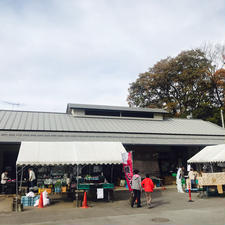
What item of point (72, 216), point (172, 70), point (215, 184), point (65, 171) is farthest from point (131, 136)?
point (172, 70)

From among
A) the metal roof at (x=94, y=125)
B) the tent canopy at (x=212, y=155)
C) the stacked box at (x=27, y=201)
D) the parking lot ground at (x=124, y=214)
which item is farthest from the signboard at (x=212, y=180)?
the stacked box at (x=27, y=201)

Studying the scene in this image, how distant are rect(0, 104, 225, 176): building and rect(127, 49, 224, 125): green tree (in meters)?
11.1

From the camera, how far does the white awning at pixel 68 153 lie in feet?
36.2

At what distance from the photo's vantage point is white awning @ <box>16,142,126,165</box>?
11023mm

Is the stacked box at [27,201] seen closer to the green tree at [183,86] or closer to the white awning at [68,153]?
the white awning at [68,153]

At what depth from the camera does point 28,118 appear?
19.2 m

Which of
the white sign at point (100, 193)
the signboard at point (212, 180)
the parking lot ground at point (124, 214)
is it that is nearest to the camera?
the parking lot ground at point (124, 214)

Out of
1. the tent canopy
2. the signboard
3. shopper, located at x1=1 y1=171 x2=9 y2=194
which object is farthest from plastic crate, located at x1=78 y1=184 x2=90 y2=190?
the tent canopy

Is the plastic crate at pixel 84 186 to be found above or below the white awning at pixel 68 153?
below

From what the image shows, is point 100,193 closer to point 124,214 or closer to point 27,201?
point 124,214

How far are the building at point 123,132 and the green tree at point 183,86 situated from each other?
11.1m

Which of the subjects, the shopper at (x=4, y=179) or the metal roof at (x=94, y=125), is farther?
the metal roof at (x=94, y=125)

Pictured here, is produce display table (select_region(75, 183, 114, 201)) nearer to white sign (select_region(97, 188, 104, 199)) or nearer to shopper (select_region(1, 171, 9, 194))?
white sign (select_region(97, 188, 104, 199))

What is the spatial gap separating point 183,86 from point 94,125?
21.4m
